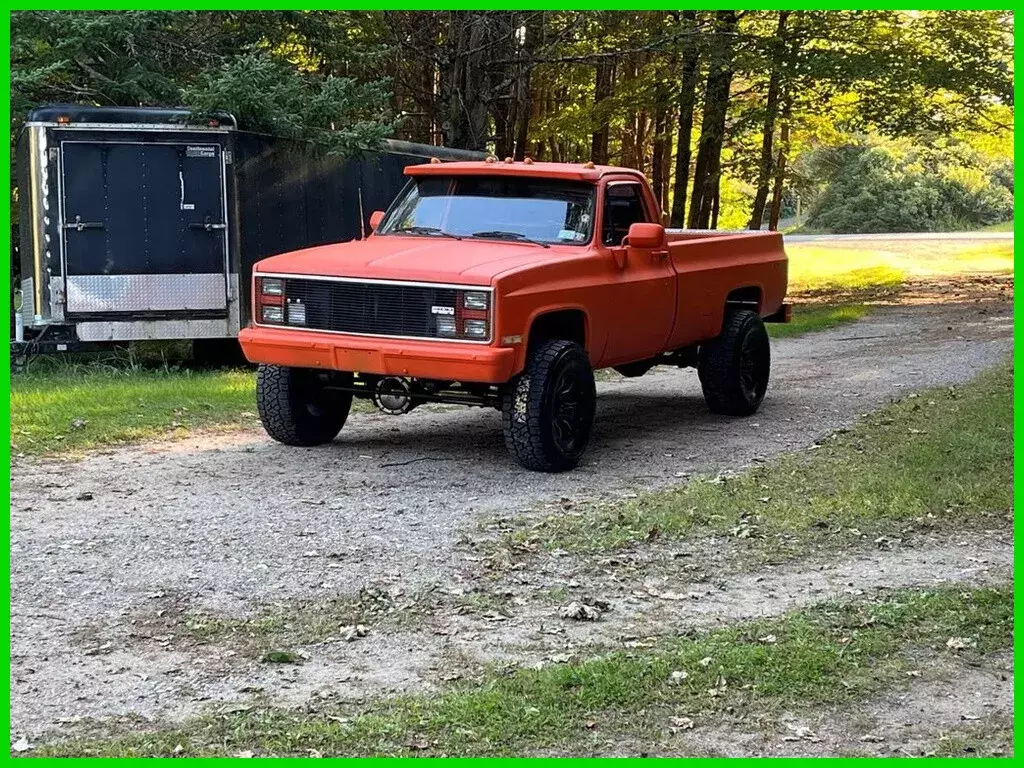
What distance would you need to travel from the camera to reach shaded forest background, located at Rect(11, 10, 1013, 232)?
1620 centimetres

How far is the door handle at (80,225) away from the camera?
14.4m

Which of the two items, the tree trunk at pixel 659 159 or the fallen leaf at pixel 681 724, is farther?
the tree trunk at pixel 659 159

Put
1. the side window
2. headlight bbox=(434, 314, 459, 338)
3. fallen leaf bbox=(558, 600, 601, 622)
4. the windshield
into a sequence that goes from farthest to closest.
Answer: the side window
the windshield
headlight bbox=(434, 314, 459, 338)
fallen leaf bbox=(558, 600, 601, 622)

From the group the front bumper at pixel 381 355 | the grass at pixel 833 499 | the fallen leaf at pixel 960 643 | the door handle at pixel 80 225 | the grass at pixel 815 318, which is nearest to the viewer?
the fallen leaf at pixel 960 643

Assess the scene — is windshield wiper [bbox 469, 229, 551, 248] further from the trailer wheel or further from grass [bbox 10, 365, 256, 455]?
grass [bbox 10, 365, 256, 455]

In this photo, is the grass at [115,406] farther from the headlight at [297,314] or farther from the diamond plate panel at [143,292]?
the headlight at [297,314]

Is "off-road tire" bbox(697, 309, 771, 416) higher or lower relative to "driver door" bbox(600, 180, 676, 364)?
lower

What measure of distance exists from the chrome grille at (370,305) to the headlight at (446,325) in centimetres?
4

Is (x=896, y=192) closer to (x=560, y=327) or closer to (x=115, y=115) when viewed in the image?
(x=115, y=115)

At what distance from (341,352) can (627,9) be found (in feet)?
48.5

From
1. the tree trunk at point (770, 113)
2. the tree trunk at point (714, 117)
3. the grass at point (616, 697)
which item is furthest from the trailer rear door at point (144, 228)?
the tree trunk at point (770, 113)

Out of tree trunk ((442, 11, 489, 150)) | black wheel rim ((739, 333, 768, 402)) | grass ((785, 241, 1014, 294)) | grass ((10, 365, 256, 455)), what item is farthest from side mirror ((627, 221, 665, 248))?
grass ((785, 241, 1014, 294))

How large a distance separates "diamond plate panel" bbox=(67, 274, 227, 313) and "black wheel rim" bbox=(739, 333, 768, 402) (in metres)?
5.62

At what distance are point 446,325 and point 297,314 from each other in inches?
45.4
